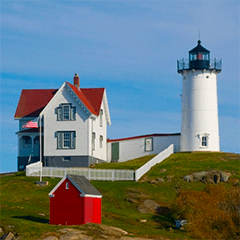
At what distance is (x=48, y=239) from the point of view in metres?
35.7

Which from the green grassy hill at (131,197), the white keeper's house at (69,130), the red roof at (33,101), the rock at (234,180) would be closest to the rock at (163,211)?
the green grassy hill at (131,197)

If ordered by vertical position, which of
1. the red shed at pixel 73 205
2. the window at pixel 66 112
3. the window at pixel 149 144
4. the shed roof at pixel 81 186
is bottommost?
the red shed at pixel 73 205

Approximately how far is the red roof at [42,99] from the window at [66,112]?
137cm

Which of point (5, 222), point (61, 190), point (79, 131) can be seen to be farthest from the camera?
point (79, 131)

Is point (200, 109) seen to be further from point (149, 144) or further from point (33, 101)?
point (33, 101)

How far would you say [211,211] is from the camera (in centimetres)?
4219

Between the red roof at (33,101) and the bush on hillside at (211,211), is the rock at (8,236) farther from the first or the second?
the red roof at (33,101)

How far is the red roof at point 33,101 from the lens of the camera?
2611 inches

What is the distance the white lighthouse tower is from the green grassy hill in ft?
7.82

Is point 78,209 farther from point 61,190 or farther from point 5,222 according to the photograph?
point 5,222

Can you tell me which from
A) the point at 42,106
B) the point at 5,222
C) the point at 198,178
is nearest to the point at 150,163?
the point at 198,178

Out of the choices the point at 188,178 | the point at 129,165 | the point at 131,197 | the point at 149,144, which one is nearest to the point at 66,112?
the point at 129,165

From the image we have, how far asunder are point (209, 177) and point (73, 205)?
55.4 feet

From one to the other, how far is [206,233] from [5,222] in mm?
12617
